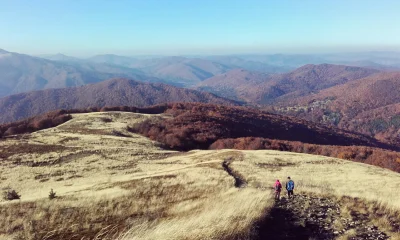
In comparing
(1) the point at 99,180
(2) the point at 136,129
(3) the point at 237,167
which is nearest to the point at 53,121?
(2) the point at 136,129

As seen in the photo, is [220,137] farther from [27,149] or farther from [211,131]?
[27,149]

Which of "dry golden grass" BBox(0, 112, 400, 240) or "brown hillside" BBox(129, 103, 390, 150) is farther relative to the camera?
"brown hillside" BBox(129, 103, 390, 150)

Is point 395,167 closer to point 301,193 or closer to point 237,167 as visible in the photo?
point 237,167

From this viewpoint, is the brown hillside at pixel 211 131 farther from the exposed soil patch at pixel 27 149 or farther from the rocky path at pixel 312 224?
the rocky path at pixel 312 224

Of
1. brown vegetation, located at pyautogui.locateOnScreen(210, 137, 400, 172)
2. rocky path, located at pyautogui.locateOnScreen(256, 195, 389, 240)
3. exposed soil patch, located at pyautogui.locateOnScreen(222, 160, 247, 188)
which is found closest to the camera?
rocky path, located at pyautogui.locateOnScreen(256, 195, 389, 240)

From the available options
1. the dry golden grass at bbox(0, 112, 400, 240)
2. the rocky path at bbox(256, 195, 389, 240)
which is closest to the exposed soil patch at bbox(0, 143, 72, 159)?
the dry golden grass at bbox(0, 112, 400, 240)

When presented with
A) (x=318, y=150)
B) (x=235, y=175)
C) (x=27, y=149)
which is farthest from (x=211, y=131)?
(x=235, y=175)

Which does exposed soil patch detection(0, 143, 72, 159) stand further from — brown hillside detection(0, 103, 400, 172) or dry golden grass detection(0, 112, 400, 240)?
brown hillside detection(0, 103, 400, 172)
